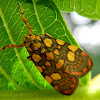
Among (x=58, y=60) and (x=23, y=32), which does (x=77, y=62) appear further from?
(x=23, y=32)

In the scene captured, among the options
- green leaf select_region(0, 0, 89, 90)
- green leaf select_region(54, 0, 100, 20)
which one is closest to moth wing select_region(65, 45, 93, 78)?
green leaf select_region(0, 0, 89, 90)

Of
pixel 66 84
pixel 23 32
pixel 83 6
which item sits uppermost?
pixel 83 6

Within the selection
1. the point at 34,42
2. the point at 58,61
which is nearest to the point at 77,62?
the point at 58,61

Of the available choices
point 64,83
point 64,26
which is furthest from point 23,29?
point 64,83

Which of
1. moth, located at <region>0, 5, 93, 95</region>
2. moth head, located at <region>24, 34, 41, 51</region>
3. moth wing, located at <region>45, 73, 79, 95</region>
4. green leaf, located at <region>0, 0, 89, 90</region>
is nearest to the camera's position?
green leaf, located at <region>0, 0, 89, 90</region>

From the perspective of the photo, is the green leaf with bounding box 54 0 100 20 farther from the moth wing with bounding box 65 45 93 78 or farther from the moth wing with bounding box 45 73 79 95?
the moth wing with bounding box 45 73 79 95

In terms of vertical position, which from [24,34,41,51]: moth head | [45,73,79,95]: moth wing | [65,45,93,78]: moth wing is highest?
[24,34,41,51]: moth head

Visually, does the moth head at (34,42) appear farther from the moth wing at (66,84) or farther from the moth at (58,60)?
the moth wing at (66,84)
